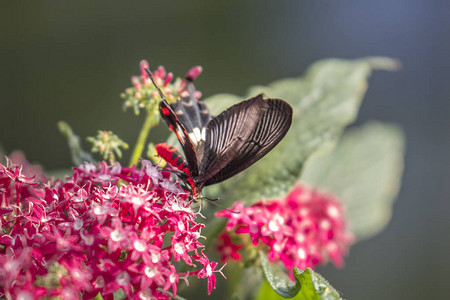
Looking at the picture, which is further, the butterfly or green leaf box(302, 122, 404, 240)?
green leaf box(302, 122, 404, 240)

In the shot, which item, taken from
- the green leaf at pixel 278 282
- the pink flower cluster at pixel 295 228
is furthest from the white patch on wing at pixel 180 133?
the green leaf at pixel 278 282

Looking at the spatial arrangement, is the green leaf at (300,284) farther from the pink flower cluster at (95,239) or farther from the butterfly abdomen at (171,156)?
the butterfly abdomen at (171,156)

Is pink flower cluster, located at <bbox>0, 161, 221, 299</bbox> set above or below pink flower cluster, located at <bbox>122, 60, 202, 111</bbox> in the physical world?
below

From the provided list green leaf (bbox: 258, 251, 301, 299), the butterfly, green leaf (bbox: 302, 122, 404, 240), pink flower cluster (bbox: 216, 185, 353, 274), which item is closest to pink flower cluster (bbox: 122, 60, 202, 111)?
the butterfly

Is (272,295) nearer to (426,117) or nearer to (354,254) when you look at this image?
(354,254)

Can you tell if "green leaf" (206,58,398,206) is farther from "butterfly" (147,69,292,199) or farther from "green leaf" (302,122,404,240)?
"green leaf" (302,122,404,240)

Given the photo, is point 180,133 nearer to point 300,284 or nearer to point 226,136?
point 226,136
